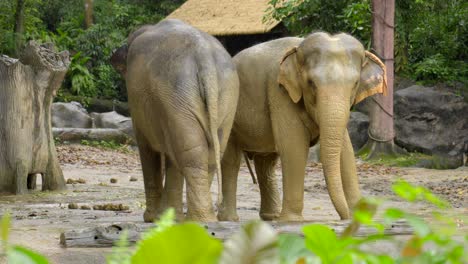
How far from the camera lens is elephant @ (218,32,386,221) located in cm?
762

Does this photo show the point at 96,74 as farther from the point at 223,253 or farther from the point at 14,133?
the point at 223,253

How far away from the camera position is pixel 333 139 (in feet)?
24.7

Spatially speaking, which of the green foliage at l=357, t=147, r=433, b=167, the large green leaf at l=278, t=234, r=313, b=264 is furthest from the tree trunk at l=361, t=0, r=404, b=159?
the large green leaf at l=278, t=234, r=313, b=264

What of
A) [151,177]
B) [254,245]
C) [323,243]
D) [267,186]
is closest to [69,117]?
[267,186]

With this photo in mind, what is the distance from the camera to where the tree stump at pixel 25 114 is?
11.0 m

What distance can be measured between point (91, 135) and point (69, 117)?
162cm

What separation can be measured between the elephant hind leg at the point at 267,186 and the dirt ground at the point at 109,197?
0.79 ft

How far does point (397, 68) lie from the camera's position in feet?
65.6

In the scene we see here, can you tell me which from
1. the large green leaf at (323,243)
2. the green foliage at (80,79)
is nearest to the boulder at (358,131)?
the green foliage at (80,79)

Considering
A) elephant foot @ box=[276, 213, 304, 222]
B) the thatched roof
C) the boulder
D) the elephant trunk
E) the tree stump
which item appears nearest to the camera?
the elephant trunk

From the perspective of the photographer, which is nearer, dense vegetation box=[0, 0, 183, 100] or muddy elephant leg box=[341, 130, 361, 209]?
muddy elephant leg box=[341, 130, 361, 209]

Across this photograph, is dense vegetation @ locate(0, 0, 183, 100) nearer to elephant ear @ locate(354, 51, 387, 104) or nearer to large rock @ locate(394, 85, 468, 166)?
large rock @ locate(394, 85, 468, 166)

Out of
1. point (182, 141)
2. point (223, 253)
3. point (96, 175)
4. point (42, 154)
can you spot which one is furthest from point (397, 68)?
point (223, 253)

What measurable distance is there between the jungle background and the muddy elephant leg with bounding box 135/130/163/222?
11278 millimetres
